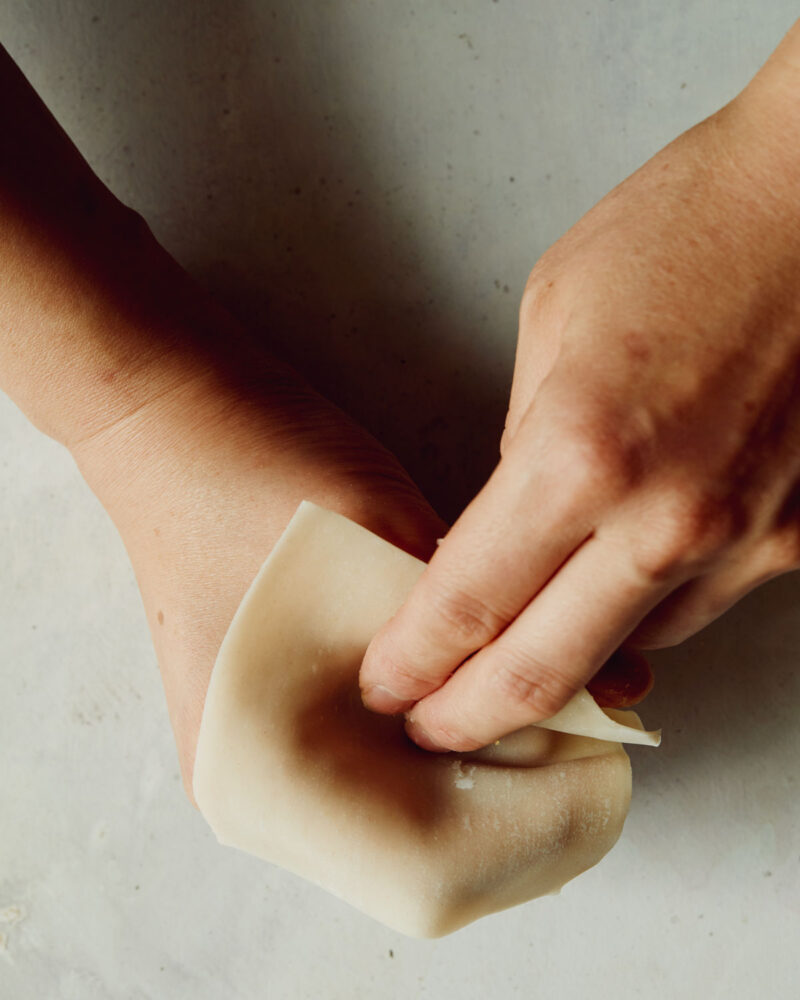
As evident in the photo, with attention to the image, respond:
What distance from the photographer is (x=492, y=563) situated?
508mm

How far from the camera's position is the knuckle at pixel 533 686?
0.54 metres

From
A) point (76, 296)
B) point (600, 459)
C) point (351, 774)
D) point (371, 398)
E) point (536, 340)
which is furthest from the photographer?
point (371, 398)

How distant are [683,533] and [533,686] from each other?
0.49ft

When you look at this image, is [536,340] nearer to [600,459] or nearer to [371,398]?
[600,459]

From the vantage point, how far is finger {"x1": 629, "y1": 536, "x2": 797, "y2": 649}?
1.72 ft

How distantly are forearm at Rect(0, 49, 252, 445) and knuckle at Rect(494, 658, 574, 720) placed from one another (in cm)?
49

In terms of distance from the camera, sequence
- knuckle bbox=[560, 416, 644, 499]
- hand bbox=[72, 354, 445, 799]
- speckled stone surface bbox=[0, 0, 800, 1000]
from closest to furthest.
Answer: knuckle bbox=[560, 416, 644, 499]
hand bbox=[72, 354, 445, 799]
speckled stone surface bbox=[0, 0, 800, 1000]

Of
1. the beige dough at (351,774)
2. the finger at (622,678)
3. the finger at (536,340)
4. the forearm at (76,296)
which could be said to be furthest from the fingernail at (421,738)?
the forearm at (76,296)

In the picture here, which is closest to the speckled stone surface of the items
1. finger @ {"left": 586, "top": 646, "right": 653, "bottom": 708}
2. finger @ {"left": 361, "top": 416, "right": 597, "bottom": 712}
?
finger @ {"left": 586, "top": 646, "right": 653, "bottom": 708}

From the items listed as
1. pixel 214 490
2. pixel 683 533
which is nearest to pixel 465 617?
pixel 683 533

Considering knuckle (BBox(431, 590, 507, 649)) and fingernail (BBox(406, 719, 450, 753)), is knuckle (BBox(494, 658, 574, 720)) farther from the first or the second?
fingernail (BBox(406, 719, 450, 753))

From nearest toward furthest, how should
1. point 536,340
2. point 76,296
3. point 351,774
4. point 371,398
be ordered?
point 536,340
point 351,774
point 76,296
point 371,398

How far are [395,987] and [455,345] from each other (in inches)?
29.9

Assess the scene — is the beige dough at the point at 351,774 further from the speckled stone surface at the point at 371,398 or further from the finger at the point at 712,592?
the speckled stone surface at the point at 371,398
